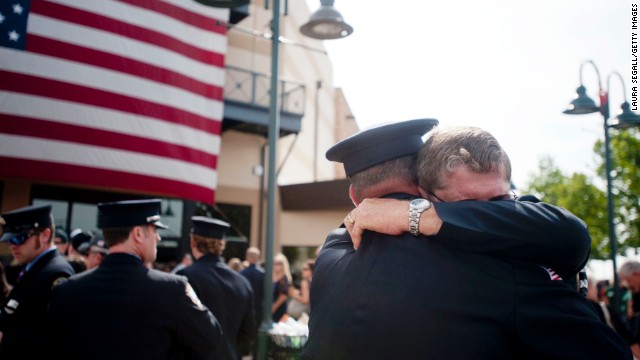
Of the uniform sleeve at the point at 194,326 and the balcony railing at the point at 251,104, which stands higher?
the balcony railing at the point at 251,104

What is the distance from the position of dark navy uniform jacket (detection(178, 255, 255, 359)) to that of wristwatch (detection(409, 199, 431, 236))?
11.5 ft

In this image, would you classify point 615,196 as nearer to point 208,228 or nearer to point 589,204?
point 589,204

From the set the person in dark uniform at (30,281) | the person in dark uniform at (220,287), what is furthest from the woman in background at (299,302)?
the person in dark uniform at (30,281)

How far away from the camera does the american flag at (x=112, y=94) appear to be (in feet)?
25.6

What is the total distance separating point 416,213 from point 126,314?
200 centimetres

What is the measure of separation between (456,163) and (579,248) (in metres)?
0.37

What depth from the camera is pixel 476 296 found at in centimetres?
125

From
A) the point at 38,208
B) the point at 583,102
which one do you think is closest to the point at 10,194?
the point at 38,208

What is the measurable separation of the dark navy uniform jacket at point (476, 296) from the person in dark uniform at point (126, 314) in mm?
1643

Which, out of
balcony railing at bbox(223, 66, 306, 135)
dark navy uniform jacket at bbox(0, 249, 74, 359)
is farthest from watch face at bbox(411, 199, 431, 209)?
balcony railing at bbox(223, 66, 306, 135)

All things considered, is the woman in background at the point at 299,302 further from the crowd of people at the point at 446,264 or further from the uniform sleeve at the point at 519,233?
the uniform sleeve at the point at 519,233

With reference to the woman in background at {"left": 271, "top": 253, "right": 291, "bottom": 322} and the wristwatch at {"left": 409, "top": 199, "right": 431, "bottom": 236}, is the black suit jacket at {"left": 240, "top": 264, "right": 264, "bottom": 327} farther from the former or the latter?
the wristwatch at {"left": 409, "top": 199, "right": 431, "bottom": 236}

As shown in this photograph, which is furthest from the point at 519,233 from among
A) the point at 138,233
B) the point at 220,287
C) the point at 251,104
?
the point at 251,104

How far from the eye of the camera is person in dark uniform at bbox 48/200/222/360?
8.95 feet
